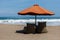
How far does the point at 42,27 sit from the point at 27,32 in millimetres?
1071

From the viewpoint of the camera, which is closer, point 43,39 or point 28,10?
point 43,39

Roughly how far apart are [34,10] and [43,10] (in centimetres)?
60

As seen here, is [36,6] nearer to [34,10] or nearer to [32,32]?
[34,10]

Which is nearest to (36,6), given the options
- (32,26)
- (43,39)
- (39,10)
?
(39,10)

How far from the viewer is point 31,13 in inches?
518

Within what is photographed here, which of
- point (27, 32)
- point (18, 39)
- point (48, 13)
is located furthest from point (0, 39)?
point (48, 13)

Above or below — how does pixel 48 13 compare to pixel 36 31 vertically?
above

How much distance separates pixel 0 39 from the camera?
10.6 metres

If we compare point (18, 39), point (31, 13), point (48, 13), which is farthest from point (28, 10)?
point (18, 39)

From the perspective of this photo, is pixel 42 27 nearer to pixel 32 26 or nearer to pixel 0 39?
pixel 32 26

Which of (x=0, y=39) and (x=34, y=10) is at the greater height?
(x=34, y=10)

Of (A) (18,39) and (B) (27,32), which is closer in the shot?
(A) (18,39)

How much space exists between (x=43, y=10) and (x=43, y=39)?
125 inches

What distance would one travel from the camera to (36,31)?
1369 cm
